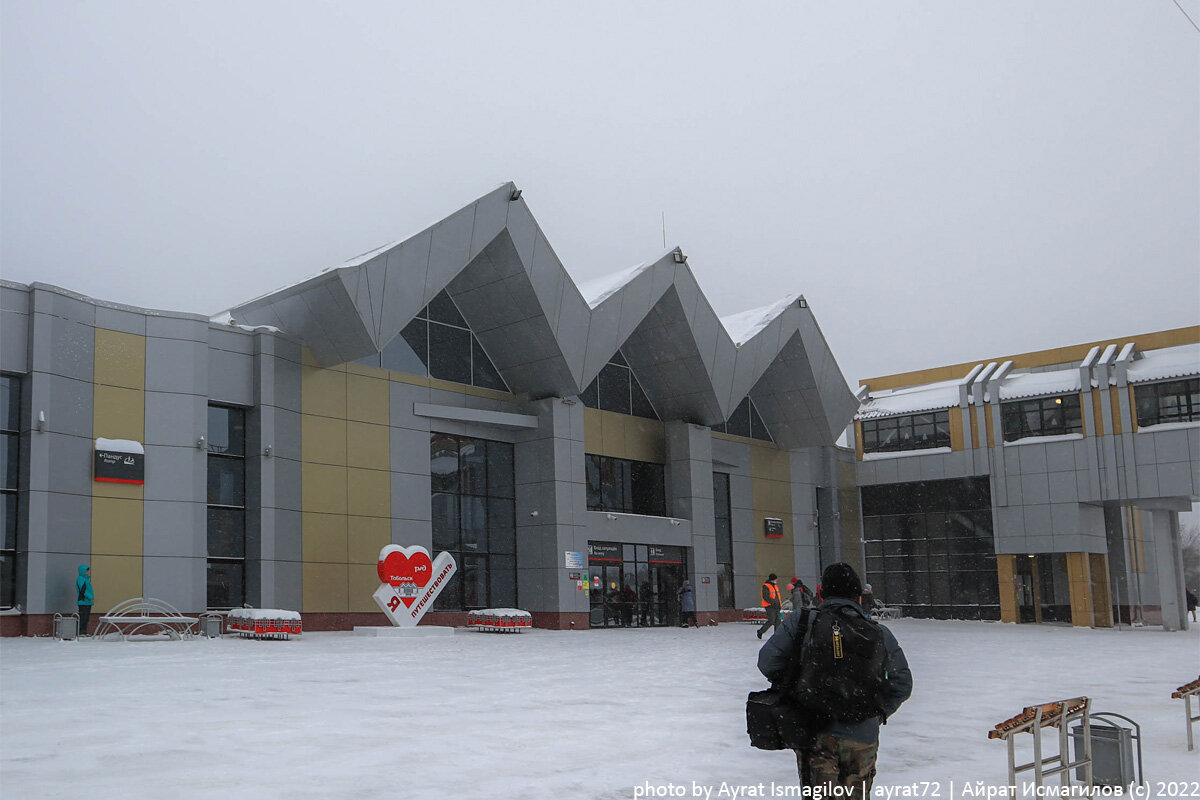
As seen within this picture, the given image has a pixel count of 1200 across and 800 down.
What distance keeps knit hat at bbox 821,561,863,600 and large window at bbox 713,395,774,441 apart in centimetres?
3421

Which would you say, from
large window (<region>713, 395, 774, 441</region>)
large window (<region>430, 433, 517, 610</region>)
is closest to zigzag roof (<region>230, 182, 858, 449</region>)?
large window (<region>713, 395, 774, 441</region>)

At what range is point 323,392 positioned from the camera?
27.1 meters

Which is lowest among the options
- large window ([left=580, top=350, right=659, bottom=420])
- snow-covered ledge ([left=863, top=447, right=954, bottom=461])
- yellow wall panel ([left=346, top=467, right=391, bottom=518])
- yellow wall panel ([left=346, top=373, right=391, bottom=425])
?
yellow wall panel ([left=346, top=467, right=391, bottom=518])

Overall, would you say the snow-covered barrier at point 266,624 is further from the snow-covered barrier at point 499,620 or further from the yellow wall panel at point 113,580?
the snow-covered barrier at point 499,620

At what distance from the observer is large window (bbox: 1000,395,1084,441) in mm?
40031

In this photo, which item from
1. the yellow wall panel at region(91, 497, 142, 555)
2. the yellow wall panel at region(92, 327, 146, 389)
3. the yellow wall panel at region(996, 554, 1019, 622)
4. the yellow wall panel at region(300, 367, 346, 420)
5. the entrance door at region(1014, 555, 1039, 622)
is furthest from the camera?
the entrance door at region(1014, 555, 1039, 622)

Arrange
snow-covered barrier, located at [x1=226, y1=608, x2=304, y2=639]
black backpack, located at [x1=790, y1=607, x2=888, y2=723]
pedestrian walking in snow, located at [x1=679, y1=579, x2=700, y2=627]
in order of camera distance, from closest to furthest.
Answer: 1. black backpack, located at [x1=790, y1=607, x2=888, y2=723]
2. snow-covered barrier, located at [x1=226, y1=608, x2=304, y2=639]
3. pedestrian walking in snow, located at [x1=679, y1=579, x2=700, y2=627]

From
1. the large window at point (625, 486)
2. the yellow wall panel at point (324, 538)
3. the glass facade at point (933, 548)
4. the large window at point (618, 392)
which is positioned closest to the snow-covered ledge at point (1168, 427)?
the glass facade at point (933, 548)

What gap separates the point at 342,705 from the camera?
11.3 meters

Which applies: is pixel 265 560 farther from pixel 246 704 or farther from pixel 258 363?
pixel 246 704

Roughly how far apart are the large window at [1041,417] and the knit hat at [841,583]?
37.9 m

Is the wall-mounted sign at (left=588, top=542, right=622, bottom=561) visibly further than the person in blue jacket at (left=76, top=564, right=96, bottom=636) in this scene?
Yes

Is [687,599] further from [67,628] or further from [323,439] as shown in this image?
[67,628]

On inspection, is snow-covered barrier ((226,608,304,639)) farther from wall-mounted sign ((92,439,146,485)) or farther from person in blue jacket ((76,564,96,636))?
wall-mounted sign ((92,439,146,485))
